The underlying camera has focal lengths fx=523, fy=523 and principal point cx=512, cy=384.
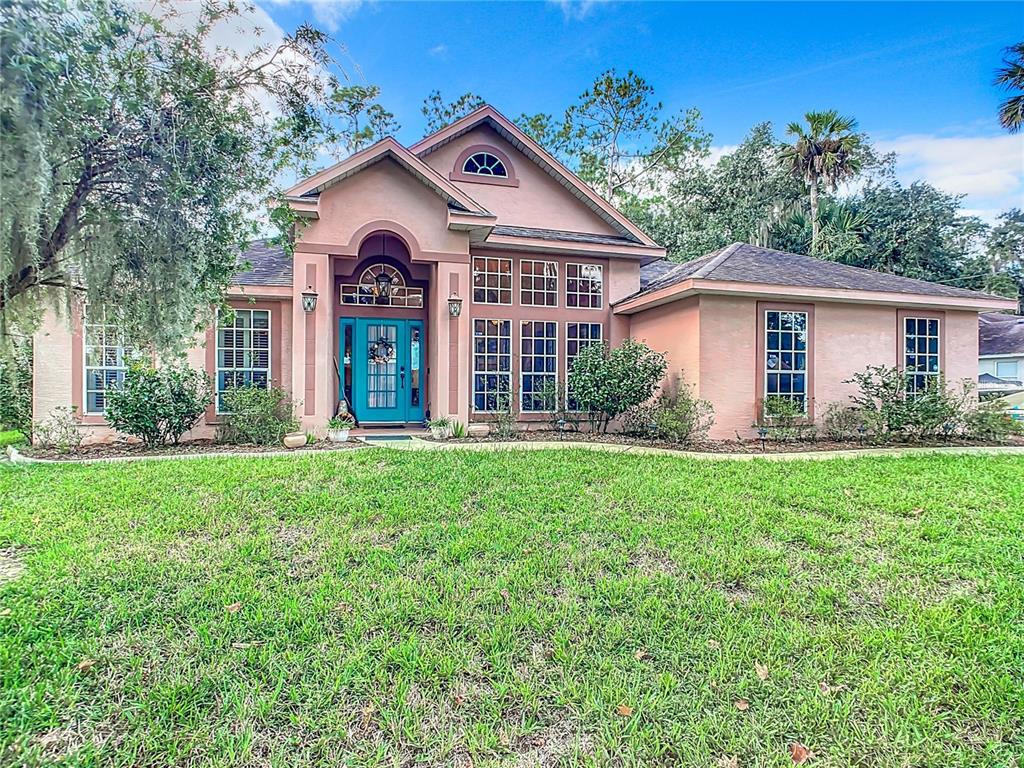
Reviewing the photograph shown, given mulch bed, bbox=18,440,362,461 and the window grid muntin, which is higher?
the window grid muntin

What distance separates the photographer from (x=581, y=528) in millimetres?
5227

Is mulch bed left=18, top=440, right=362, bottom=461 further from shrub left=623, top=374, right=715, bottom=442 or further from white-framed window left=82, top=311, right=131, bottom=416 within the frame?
shrub left=623, top=374, right=715, bottom=442

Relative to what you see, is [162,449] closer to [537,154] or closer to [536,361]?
[536,361]

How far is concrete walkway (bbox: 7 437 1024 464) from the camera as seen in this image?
332 inches

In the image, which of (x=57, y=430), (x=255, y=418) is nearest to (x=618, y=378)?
(x=255, y=418)

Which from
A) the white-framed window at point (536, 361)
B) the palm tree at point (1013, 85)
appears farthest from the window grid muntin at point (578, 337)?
the palm tree at point (1013, 85)

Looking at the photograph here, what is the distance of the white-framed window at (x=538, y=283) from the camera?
41.2ft

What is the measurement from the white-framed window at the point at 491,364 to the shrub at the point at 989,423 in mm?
10210

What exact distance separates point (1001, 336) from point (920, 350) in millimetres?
16564

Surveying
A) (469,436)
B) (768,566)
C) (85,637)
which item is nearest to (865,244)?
(469,436)

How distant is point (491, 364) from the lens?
12.3 meters

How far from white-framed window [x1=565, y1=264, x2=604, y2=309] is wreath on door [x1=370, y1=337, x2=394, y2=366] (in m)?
4.41

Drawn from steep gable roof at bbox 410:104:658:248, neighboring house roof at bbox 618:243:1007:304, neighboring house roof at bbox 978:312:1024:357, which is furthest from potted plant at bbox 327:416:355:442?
neighboring house roof at bbox 978:312:1024:357

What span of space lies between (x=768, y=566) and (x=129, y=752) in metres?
4.47
